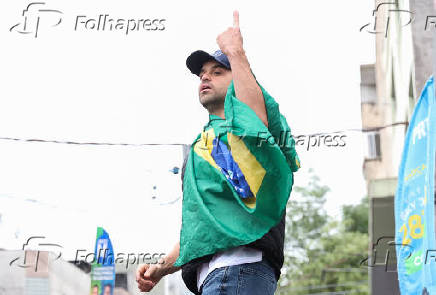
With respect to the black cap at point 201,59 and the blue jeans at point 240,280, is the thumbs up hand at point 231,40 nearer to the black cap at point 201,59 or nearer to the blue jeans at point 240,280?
the black cap at point 201,59

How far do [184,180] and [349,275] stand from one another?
24763mm

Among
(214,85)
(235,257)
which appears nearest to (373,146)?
(214,85)

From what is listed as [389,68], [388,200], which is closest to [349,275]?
[389,68]

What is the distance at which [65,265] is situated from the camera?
1487cm

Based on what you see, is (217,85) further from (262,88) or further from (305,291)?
(305,291)

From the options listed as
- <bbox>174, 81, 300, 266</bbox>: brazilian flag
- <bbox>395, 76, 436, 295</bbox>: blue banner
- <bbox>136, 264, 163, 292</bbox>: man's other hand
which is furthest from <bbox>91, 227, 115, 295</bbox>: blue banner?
<bbox>174, 81, 300, 266</bbox>: brazilian flag

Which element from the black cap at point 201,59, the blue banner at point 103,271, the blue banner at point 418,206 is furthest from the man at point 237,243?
the blue banner at point 103,271

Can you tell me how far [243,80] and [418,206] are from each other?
4621mm

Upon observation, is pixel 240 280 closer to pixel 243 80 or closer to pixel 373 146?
pixel 243 80

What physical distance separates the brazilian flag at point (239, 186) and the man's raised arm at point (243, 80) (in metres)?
0.04

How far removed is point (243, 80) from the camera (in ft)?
9.68

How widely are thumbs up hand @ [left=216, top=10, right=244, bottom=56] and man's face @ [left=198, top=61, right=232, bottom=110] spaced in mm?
275

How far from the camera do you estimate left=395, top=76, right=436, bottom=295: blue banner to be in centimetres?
658

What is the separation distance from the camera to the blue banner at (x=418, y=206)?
658 centimetres
